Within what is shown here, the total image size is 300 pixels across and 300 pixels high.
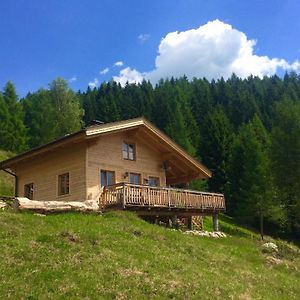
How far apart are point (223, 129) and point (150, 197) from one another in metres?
48.9

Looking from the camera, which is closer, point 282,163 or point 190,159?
point 190,159

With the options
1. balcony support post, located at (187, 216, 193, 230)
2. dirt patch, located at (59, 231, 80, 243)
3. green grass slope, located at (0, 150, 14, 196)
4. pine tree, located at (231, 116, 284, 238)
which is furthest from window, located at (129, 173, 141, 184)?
green grass slope, located at (0, 150, 14, 196)

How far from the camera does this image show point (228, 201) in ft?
210

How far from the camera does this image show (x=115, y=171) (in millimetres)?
31281

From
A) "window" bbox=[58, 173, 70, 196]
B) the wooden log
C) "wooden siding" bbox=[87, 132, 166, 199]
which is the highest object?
"wooden siding" bbox=[87, 132, 166, 199]

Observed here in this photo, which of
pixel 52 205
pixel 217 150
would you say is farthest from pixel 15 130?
pixel 52 205

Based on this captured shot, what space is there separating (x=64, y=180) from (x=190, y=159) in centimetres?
935

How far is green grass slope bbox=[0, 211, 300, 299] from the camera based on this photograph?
44.1 feet

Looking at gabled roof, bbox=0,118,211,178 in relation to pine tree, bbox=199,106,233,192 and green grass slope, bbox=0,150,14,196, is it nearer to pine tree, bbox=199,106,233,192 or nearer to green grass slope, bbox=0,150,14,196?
green grass slope, bbox=0,150,14,196

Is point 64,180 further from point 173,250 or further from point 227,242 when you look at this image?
point 173,250

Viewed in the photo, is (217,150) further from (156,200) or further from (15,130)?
(156,200)

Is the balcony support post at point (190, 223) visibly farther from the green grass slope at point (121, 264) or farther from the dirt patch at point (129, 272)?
the dirt patch at point (129, 272)

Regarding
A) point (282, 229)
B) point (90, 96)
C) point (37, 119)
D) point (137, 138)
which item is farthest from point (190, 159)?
point (90, 96)

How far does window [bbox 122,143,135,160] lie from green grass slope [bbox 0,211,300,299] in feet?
30.3
